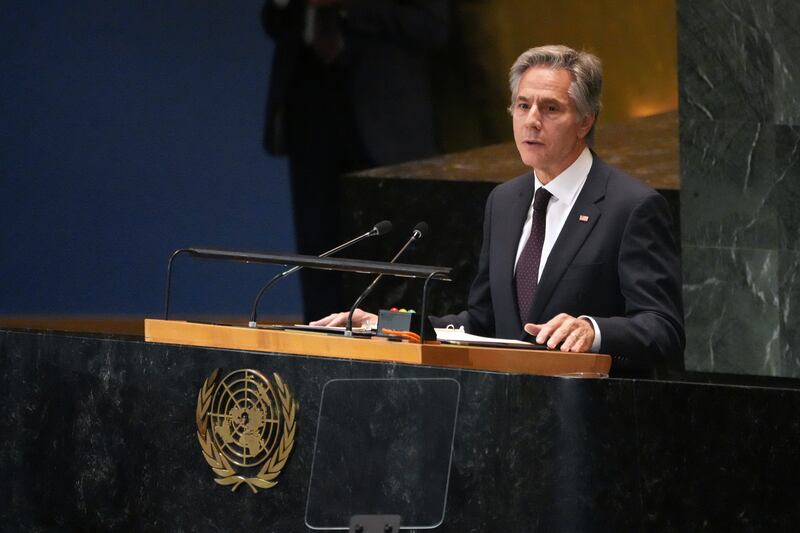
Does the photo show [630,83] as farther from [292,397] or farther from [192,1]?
[292,397]

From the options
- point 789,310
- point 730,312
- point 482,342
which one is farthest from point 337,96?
point 482,342

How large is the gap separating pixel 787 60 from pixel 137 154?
2.70 m

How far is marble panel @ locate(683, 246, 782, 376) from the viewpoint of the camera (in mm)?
5445

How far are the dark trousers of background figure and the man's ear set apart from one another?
263 cm

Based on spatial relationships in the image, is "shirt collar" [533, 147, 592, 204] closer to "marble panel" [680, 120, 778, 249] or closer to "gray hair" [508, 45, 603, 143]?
"gray hair" [508, 45, 603, 143]

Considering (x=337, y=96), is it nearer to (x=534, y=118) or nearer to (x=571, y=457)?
(x=534, y=118)

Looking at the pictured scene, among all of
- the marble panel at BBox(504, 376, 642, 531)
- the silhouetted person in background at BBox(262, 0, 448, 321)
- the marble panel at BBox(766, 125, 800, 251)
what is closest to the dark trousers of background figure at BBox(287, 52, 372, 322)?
the silhouetted person in background at BBox(262, 0, 448, 321)

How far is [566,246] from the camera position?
10.9 feet

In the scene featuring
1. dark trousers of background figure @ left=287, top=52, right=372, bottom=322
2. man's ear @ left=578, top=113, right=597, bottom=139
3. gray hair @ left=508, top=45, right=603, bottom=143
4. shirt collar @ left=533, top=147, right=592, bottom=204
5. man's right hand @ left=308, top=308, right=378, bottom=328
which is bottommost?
man's right hand @ left=308, top=308, right=378, bottom=328

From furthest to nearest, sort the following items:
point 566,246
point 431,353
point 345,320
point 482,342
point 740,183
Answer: point 740,183 → point 566,246 → point 345,320 → point 482,342 → point 431,353

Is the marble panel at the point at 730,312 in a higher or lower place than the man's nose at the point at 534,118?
lower

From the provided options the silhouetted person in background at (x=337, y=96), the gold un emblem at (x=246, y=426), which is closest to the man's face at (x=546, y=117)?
the gold un emblem at (x=246, y=426)

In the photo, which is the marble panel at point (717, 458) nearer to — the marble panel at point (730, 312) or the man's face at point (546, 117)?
the man's face at point (546, 117)

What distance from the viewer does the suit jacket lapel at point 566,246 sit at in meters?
3.30
